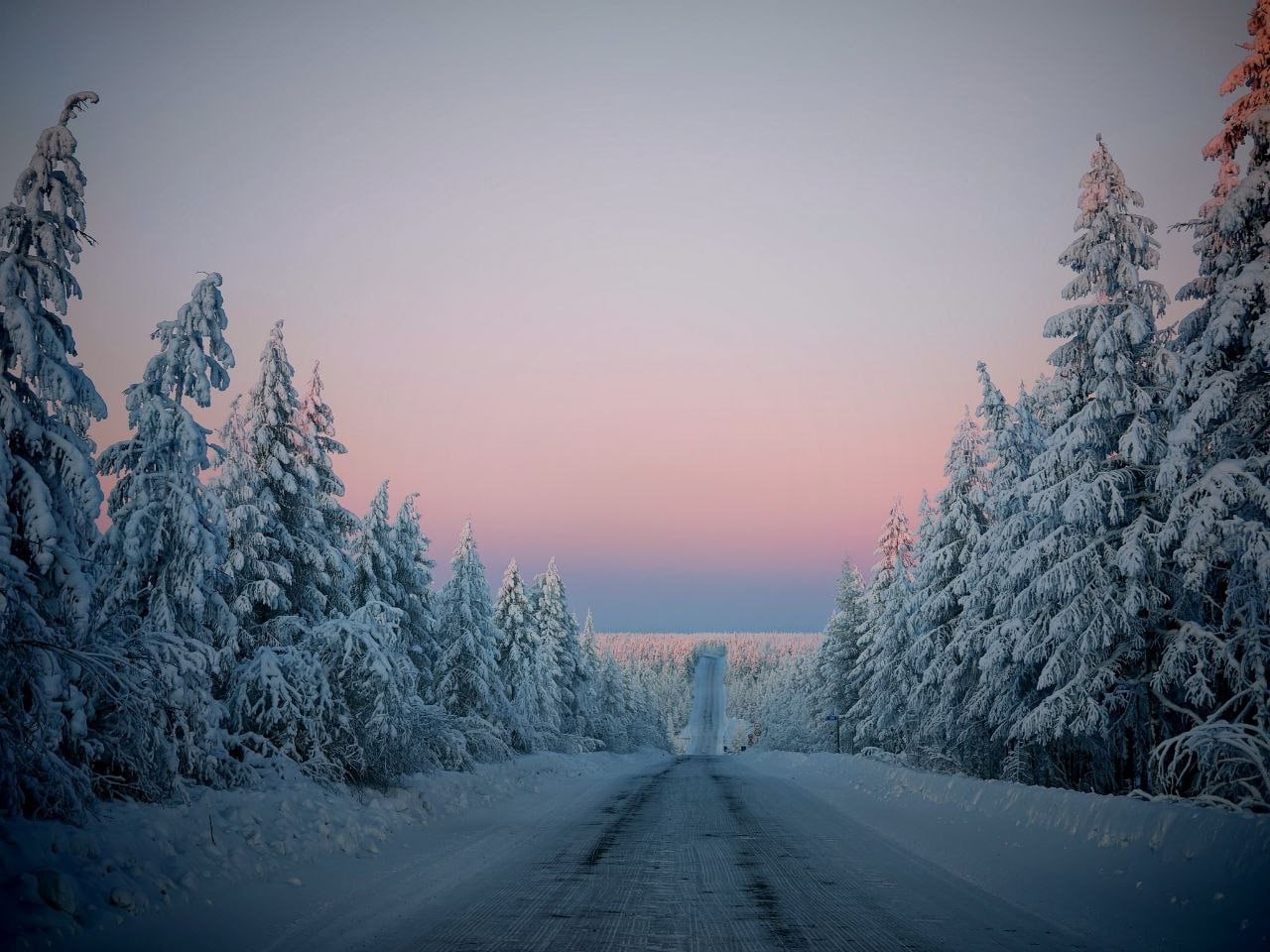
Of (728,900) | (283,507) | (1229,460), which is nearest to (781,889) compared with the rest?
(728,900)

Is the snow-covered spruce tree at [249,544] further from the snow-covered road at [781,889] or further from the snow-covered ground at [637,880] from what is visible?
the snow-covered road at [781,889]

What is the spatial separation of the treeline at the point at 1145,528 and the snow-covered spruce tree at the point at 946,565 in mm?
2424

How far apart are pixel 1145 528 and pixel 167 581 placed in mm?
18984

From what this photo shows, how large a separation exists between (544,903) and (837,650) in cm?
4224

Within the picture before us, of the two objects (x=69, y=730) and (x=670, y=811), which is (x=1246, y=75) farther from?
(x=69, y=730)

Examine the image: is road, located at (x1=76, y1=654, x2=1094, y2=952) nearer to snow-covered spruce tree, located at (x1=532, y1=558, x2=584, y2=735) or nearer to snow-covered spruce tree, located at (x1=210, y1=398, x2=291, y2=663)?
snow-covered spruce tree, located at (x1=210, y1=398, x2=291, y2=663)

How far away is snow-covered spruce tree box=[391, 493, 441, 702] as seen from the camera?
98.0 ft

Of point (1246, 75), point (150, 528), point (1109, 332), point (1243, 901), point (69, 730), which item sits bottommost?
point (1243, 901)

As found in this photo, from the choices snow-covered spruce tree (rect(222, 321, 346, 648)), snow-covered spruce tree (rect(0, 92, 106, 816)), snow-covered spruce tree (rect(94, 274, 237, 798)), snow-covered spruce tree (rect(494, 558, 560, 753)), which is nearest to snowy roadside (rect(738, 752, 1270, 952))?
snow-covered spruce tree (rect(0, 92, 106, 816))

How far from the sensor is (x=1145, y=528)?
16.6 metres

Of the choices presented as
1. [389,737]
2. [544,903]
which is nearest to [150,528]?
[389,737]

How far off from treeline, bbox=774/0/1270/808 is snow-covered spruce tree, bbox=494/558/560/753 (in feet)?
68.2

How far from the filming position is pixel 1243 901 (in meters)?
7.20

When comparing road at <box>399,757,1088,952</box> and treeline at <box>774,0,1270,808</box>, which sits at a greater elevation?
treeline at <box>774,0,1270,808</box>
